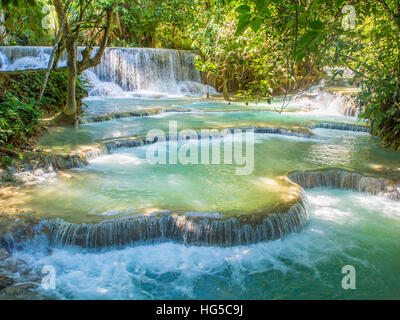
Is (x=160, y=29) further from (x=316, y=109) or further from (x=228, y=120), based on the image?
(x=228, y=120)

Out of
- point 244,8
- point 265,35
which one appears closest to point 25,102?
point 265,35

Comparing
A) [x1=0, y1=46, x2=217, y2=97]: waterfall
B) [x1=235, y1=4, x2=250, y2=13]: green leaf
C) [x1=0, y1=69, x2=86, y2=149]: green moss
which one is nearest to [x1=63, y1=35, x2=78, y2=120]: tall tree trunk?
[x1=0, y1=69, x2=86, y2=149]: green moss

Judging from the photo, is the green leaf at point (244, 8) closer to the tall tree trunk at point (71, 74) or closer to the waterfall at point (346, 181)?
the waterfall at point (346, 181)

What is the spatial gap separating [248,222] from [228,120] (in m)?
6.54

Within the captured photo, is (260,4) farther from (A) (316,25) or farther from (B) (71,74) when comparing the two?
(B) (71,74)

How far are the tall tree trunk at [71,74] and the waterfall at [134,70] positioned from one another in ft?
20.9

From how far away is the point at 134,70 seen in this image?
53.7 ft

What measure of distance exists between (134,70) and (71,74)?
891cm

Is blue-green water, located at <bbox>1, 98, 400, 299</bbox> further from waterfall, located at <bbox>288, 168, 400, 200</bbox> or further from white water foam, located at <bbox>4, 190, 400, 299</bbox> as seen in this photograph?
waterfall, located at <bbox>288, 168, 400, 200</bbox>

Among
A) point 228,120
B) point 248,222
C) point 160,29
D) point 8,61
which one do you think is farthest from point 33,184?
point 160,29

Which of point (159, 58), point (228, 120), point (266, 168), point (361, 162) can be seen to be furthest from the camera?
point (159, 58)

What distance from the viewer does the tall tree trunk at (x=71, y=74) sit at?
7.49 m

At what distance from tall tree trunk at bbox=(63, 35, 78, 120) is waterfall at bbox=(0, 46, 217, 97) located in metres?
6.37

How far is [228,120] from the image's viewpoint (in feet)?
33.1
